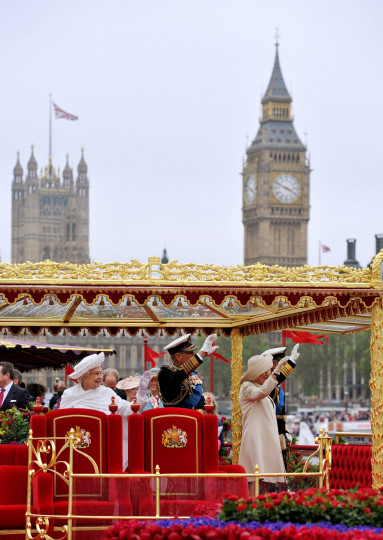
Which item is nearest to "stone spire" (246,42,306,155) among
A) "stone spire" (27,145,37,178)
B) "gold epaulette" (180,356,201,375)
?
"stone spire" (27,145,37,178)

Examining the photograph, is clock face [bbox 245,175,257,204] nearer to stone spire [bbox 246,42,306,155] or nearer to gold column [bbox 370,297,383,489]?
stone spire [bbox 246,42,306,155]

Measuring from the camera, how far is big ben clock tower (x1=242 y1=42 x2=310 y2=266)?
4737 inches

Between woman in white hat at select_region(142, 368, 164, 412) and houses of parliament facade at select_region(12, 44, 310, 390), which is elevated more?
houses of parliament facade at select_region(12, 44, 310, 390)

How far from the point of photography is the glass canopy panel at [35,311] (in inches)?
502

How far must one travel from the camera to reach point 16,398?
1232cm

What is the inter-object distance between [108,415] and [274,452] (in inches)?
83.1

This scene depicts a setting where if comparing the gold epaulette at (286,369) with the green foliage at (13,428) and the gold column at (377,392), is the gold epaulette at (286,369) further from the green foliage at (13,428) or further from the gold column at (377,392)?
the green foliage at (13,428)

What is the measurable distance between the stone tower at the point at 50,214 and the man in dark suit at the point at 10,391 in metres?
125

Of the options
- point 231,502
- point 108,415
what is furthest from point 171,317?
point 231,502

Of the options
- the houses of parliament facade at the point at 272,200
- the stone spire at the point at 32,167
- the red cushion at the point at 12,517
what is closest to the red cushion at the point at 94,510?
the red cushion at the point at 12,517

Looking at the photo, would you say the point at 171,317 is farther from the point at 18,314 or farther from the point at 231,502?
the point at 231,502

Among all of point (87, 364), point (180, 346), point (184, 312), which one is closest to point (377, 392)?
point (180, 346)

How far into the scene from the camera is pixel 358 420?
245ft

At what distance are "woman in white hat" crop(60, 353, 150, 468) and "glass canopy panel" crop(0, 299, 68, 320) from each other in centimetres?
314
